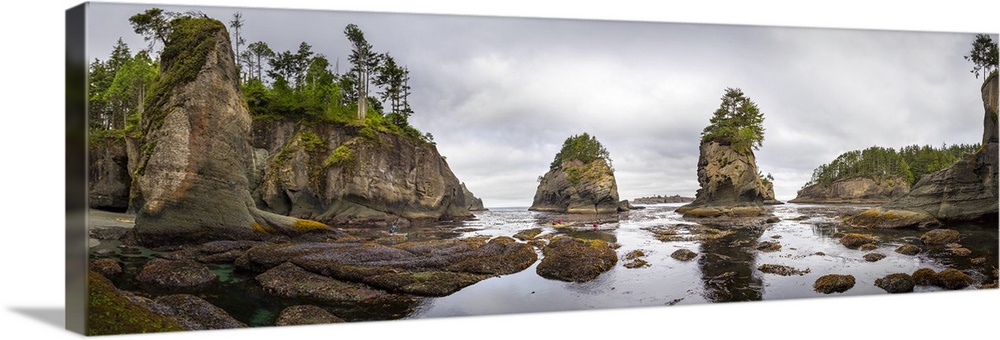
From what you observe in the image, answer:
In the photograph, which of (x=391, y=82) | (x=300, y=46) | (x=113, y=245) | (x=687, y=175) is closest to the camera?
(x=113, y=245)

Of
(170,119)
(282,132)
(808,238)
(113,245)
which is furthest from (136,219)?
(808,238)

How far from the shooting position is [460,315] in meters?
8.09

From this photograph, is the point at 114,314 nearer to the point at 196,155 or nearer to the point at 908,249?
the point at 196,155

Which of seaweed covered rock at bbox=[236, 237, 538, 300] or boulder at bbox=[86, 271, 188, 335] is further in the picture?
seaweed covered rock at bbox=[236, 237, 538, 300]

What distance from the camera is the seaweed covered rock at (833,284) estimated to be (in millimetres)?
9422

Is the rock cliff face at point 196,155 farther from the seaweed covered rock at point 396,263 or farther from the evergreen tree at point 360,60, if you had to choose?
the evergreen tree at point 360,60

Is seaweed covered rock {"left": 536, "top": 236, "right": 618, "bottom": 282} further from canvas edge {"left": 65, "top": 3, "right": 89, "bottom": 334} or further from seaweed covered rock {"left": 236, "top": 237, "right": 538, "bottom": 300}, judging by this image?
canvas edge {"left": 65, "top": 3, "right": 89, "bottom": 334}

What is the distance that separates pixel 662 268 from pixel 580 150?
2208 millimetres

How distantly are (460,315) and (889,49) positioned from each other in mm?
8328

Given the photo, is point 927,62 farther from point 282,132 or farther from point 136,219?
point 136,219

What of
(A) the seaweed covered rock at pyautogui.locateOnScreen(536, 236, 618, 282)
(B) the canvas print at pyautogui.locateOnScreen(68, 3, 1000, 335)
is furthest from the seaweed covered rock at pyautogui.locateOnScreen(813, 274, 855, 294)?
(A) the seaweed covered rock at pyautogui.locateOnScreen(536, 236, 618, 282)

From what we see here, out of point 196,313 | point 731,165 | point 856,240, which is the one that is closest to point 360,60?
point 196,313

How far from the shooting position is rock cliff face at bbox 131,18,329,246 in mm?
7656

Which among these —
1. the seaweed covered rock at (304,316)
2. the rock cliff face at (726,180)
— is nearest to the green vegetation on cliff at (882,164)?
the rock cliff face at (726,180)
